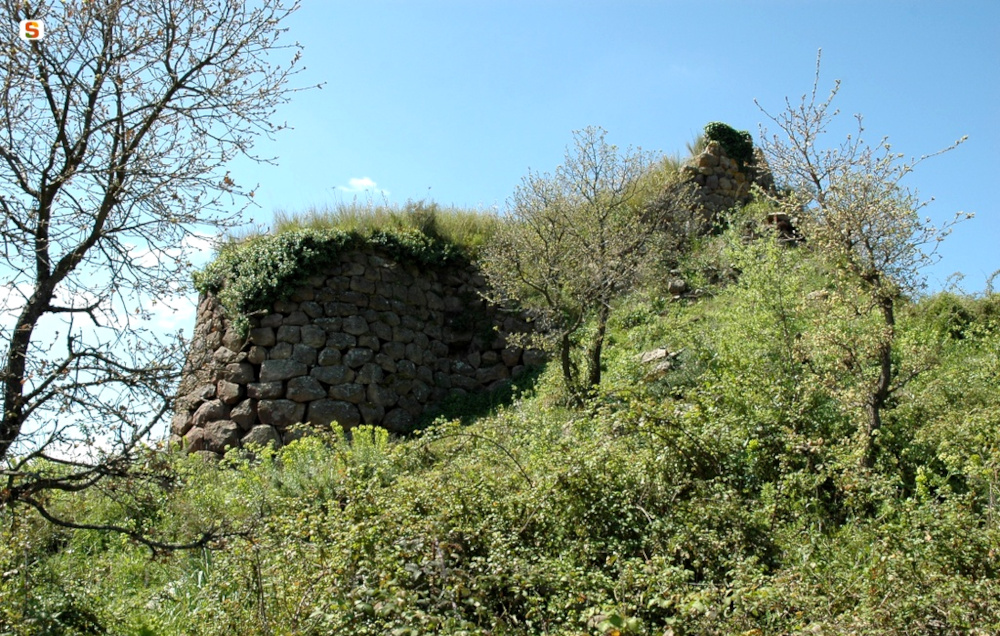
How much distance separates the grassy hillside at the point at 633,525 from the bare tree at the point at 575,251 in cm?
192

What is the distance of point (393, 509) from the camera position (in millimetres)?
5250

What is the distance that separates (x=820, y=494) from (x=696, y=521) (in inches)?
49.9

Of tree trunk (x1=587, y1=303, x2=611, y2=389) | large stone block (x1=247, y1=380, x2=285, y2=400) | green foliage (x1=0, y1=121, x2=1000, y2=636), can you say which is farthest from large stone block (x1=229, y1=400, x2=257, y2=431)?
tree trunk (x1=587, y1=303, x2=611, y2=389)

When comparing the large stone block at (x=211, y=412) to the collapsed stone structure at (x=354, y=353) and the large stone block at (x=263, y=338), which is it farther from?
the large stone block at (x=263, y=338)

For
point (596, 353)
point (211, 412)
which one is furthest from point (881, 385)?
point (211, 412)

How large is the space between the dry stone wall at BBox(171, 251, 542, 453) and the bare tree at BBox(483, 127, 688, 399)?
0.99 meters

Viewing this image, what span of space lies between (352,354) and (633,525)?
6.63 metres

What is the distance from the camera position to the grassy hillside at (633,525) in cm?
414

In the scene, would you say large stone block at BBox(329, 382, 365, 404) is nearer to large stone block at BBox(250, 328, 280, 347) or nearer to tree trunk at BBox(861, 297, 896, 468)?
large stone block at BBox(250, 328, 280, 347)

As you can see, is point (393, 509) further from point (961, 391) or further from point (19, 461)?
point (961, 391)

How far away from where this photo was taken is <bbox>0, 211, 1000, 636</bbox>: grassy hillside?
13.6 feet

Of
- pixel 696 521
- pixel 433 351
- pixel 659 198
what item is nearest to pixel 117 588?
pixel 696 521

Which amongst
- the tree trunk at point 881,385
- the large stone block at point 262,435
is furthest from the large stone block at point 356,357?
the tree trunk at point 881,385

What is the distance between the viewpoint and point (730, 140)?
562 inches
